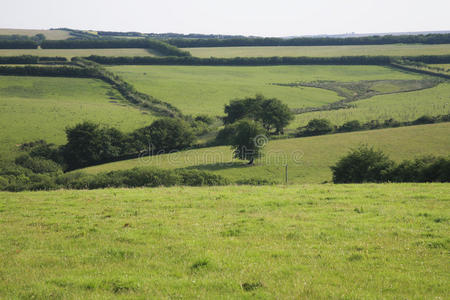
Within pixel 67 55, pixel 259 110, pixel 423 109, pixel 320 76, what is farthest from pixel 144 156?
pixel 67 55

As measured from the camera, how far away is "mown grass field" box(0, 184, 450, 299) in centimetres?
892

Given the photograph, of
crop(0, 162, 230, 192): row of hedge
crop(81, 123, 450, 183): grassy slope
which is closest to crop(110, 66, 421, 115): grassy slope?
crop(81, 123, 450, 183): grassy slope

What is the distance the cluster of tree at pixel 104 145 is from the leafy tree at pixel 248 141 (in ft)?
54.0

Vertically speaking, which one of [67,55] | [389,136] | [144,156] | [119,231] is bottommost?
[144,156]

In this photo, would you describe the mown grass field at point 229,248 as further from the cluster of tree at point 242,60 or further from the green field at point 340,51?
the green field at point 340,51

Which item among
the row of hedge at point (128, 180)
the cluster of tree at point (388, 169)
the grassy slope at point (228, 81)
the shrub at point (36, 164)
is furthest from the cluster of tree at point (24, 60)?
the cluster of tree at point (388, 169)

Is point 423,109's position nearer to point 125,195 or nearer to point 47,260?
point 125,195

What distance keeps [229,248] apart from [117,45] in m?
196

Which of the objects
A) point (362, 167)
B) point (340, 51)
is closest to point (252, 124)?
point (362, 167)

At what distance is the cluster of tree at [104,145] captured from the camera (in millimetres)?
64188

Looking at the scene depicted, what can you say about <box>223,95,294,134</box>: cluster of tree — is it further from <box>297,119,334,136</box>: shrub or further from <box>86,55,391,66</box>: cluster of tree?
<box>86,55,391,66</box>: cluster of tree

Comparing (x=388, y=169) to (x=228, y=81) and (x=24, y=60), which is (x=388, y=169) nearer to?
(x=228, y=81)

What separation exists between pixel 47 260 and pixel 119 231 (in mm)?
3069

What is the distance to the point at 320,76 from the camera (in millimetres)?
145125
